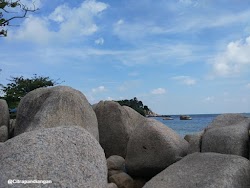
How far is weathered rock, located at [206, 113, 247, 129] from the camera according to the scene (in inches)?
407

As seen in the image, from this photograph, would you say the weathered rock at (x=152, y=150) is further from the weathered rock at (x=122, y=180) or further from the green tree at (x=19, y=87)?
the green tree at (x=19, y=87)

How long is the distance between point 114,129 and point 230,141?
16.4 feet

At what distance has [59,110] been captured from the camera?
9102mm

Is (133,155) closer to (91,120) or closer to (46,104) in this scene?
(91,120)

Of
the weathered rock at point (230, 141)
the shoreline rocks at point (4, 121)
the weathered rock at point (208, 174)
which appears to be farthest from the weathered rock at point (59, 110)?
the weathered rock at point (230, 141)

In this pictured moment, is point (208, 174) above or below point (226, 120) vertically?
below

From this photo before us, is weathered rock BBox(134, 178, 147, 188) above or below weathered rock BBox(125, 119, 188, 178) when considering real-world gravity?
below

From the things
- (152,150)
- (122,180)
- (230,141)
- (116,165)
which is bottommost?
(122,180)

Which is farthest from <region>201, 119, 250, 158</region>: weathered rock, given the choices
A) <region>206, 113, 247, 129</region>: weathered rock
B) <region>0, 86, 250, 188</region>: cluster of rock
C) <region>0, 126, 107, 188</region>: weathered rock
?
<region>0, 126, 107, 188</region>: weathered rock

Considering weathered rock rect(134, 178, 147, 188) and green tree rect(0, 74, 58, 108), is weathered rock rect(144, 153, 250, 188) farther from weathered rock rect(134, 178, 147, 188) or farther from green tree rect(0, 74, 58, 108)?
green tree rect(0, 74, 58, 108)

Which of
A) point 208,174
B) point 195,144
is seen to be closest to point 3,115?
point 195,144

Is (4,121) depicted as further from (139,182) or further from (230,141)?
(230,141)

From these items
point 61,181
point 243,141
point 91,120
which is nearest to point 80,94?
point 91,120

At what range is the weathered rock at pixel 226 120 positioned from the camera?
10.3 metres
